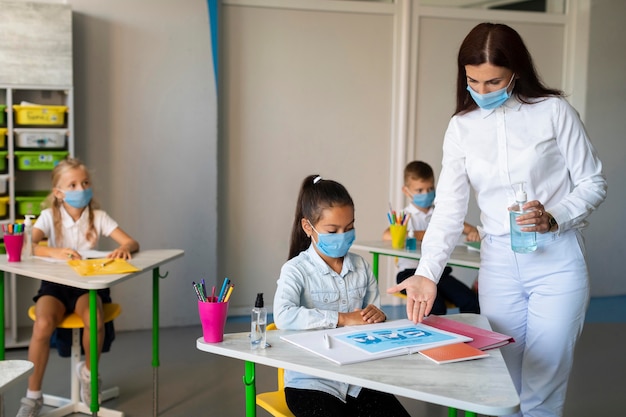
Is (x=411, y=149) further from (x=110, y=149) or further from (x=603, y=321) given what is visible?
(x=110, y=149)

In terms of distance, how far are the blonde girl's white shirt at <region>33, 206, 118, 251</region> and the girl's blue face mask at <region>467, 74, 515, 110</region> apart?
7.26ft

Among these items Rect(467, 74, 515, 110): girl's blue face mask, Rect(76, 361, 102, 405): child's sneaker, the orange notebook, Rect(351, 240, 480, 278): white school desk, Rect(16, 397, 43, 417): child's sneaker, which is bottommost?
Rect(16, 397, 43, 417): child's sneaker

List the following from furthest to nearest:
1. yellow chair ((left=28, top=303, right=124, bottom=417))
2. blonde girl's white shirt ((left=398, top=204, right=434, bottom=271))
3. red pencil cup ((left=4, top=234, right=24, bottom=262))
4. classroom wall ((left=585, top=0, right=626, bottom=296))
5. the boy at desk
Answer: classroom wall ((left=585, top=0, right=626, bottom=296)) → blonde girl's white shirt ((left=398, top=204, right=434, bottom=271)) → the boy at desk → yellow chair ((left=28, top=303, right=124, bottom=417)) → red pencil cup ((left=4, top=234, right=24, bottom=262))

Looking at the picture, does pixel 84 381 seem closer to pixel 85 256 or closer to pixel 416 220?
pixel 85 256

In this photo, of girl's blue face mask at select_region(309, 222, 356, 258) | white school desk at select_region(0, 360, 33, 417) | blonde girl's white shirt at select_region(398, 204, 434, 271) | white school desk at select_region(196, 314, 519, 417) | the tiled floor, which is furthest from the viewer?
blonde girl's white shirt at select_region(398, 204, 434, 271)

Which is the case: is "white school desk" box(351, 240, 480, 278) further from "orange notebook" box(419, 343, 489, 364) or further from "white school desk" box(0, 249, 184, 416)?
"orange notebook" box(419, 343, 489, 364)

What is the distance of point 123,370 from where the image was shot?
4.04 meters

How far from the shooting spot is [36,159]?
429cm

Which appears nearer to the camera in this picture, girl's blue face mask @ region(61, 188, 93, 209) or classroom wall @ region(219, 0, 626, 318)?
girl's blue face mask @ region(61, 188, 93, 209)

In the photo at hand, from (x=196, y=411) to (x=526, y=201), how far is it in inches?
83.4

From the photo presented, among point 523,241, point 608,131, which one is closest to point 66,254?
point 523,241

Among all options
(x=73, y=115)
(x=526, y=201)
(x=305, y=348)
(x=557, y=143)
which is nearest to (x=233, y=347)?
(x=305, y=348)

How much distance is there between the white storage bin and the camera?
168 inches

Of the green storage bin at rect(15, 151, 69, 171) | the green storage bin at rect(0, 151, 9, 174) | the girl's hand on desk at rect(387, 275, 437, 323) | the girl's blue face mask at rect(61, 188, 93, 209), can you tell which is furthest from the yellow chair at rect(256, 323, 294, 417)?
the green storage bin at rect(0, 151, 9, 174)
